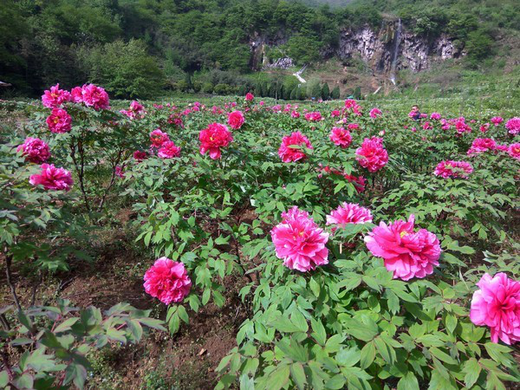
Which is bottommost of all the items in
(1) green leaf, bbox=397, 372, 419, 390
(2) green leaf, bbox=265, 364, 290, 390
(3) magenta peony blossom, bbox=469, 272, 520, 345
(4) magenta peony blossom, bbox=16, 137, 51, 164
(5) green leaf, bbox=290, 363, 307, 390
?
(1) green leaf, bbox=397, 372, 419, 390

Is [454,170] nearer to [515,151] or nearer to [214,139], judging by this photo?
[515,151]

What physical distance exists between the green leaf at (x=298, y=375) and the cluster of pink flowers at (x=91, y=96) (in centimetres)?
256

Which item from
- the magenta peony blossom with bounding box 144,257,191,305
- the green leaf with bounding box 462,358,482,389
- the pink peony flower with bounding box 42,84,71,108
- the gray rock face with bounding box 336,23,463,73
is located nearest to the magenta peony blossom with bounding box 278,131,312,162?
the magenta peony blossom with bounding box 144,257,191,305

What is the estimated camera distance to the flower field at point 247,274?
829 mm

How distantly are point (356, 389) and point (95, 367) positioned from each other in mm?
1587

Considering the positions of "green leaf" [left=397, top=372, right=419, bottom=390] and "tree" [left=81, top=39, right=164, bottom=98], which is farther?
"tree" [left=81, top=39, right=164, bottom=98]

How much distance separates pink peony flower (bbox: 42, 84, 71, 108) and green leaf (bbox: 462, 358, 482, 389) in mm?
3086

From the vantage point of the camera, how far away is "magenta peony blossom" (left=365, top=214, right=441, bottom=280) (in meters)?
0.91

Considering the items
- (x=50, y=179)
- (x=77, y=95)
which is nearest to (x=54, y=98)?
(x=77, y=95)

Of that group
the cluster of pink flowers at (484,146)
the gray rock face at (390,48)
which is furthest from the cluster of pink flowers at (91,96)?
the gray rock face at (390,48)

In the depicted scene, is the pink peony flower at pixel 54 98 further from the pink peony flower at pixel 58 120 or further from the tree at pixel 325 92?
the tree at pixel 325 92

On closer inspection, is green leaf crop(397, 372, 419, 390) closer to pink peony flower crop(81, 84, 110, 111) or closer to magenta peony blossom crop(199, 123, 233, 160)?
magenta peony blossom crop(199, 123, 233, 160)

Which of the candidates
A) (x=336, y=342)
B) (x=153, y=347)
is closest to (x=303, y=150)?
(x=336, y=342)

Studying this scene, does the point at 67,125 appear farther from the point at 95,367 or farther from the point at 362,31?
the point at 362,31
